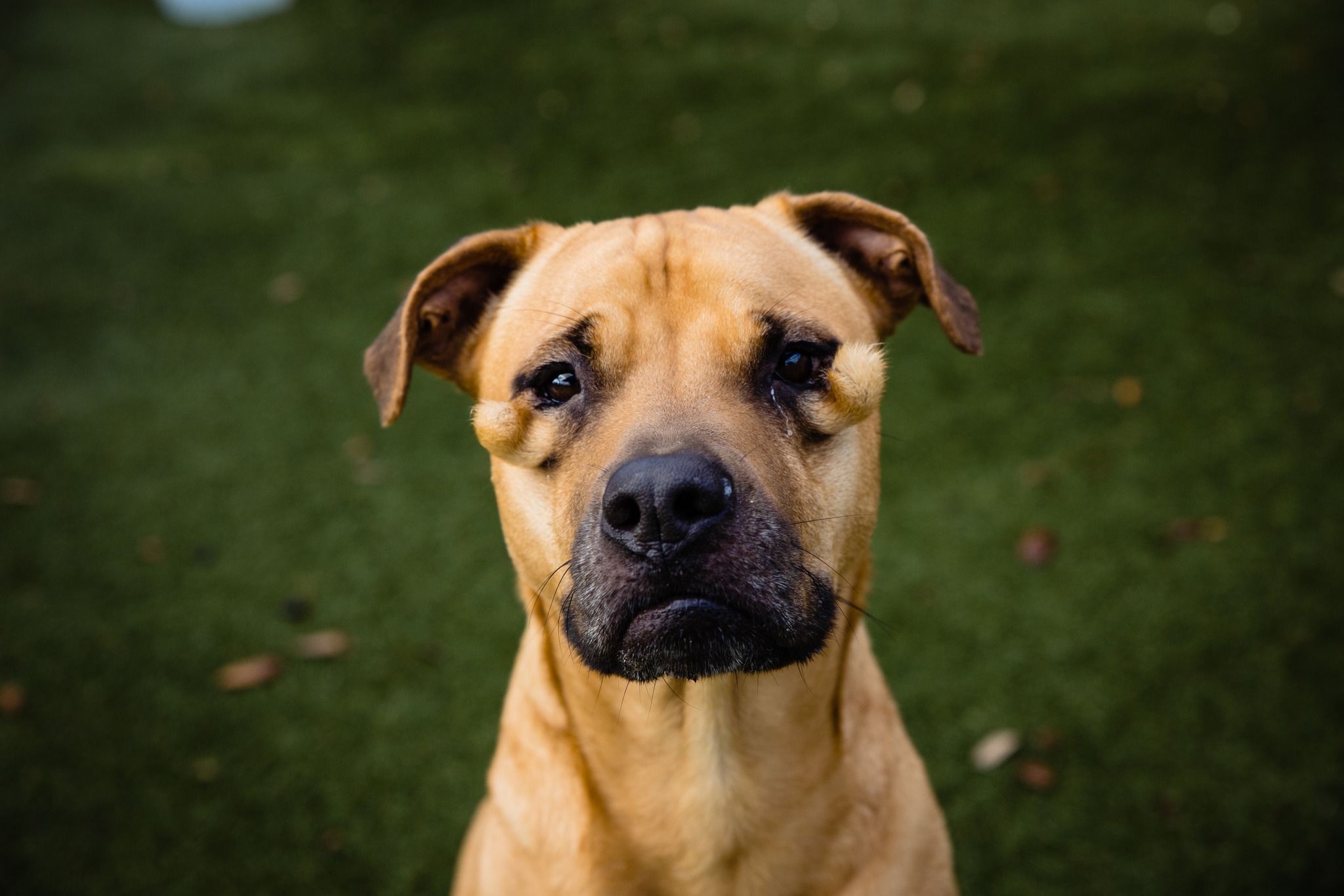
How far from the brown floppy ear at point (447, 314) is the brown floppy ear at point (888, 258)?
76 centimetres

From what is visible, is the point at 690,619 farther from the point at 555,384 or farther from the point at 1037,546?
the point at 1037,546

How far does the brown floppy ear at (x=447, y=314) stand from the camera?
2260mm

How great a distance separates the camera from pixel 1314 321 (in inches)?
201

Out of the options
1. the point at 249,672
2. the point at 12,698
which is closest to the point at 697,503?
the point at 249,672

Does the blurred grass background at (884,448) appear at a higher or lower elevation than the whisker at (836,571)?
lower

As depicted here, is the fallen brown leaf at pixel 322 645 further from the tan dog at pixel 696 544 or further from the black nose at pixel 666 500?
the black nose at pixel 666 500

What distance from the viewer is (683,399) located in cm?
186

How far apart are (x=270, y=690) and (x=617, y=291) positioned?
295 cm

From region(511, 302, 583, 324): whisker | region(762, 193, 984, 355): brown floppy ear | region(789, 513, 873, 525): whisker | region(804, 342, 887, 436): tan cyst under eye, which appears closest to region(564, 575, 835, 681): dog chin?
region(789, 513, 873, 525): whisker

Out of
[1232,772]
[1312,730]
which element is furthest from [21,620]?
[1312,730]

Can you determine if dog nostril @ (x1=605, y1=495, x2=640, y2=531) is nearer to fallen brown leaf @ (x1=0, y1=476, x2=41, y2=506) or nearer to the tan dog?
the tan dog

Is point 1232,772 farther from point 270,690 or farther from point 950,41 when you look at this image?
point 950,41

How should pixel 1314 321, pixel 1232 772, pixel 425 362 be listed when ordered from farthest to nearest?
pixel 1314 321, pixel 1232 772, pixel 425 362

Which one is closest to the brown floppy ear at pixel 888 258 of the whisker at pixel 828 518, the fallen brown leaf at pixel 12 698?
the whisker at pixel 828 518
